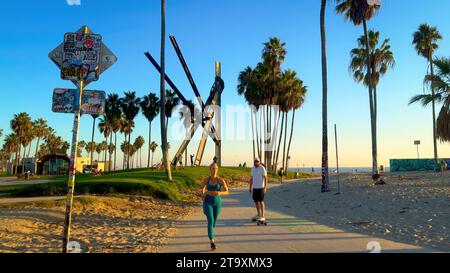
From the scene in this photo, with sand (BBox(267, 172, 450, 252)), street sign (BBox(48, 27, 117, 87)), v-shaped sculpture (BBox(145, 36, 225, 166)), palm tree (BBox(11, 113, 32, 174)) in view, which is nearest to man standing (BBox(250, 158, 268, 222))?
sand (BBox(267, 172, 450, 252))

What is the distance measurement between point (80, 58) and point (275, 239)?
5582 millimetres

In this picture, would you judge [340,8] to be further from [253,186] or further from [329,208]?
[253,186]

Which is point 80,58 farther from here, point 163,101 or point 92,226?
point 163,101

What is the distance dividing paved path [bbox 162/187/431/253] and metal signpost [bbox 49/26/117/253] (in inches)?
112

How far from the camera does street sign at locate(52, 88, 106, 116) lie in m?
6.06

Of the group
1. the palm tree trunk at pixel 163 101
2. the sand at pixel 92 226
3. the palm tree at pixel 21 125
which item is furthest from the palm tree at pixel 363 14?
the palm tree at pixel 21 125

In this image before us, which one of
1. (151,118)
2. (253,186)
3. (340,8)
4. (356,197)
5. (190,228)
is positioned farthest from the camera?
(151,118)

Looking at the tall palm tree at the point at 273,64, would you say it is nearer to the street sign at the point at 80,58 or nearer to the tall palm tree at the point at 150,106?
the tall palm tree at the point at 150,106

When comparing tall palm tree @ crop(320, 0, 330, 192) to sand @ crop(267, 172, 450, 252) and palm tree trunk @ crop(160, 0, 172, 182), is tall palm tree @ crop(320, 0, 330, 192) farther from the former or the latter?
palm tree trunk @ crop(160, 0, 172, 182)

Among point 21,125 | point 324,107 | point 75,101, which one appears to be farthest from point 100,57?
point 21,125
